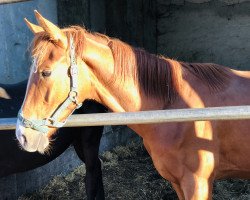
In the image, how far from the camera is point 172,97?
8.09 ft

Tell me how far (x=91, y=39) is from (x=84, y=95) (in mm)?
319

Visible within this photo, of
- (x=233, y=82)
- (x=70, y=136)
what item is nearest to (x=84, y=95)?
(x=233, y=82)

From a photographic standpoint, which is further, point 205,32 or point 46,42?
point 205,32

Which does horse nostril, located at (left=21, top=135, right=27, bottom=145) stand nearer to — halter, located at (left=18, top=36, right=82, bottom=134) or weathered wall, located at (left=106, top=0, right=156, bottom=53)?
halter, located at (left=18, top=36, right=82, bottom=134)

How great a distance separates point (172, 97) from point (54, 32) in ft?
2.71

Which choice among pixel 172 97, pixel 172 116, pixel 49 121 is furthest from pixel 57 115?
pixel 172 97

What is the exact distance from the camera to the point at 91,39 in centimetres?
Answer: 229

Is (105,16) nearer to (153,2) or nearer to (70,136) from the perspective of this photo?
(153,2)

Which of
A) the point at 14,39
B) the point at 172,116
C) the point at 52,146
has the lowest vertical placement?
the point at 52,146

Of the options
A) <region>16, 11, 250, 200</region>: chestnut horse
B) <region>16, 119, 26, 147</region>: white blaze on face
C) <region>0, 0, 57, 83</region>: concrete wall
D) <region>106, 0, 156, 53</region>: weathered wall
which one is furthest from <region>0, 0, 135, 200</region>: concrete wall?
<region>16, 119, 26, 147</region>: white blaze on face

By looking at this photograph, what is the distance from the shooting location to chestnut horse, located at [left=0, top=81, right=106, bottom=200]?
3229 millimetres

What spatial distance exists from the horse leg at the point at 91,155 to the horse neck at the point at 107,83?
1.16 meters

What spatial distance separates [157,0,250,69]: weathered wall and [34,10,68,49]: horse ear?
4.31 meters

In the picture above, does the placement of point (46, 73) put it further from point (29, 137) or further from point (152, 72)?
point (152, 72)
